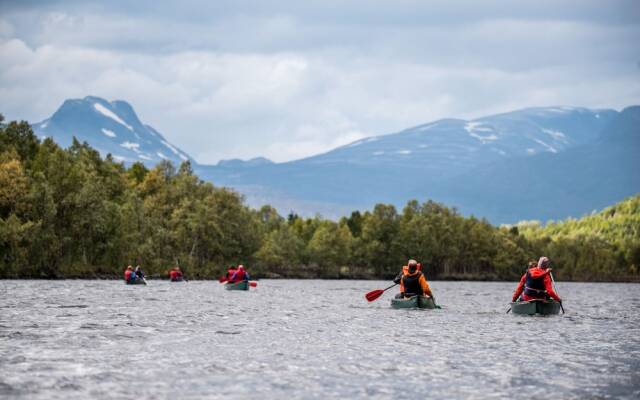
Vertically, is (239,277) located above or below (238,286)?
above

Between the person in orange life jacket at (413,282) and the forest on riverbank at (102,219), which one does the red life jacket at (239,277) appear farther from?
the person in orange life jacket at (413,282)

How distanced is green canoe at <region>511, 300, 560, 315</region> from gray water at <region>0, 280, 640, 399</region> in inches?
30.8

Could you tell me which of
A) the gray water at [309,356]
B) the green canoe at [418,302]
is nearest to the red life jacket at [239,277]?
the green canoe at [418,302]

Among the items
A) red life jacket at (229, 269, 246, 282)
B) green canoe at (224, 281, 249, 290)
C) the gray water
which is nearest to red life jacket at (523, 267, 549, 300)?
the gray water

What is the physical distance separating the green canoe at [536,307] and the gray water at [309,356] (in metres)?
0.78

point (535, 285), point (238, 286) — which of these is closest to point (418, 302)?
point (535, 285)

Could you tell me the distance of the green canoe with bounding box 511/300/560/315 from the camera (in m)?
49.7

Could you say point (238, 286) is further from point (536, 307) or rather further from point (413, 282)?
point (536, 307)

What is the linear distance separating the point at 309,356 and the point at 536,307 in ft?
77.1

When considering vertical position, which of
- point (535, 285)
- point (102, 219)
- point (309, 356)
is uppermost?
point (102, 219)

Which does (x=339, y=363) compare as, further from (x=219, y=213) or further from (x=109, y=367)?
(x=219, y=213)

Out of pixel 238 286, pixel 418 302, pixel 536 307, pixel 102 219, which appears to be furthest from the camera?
pixel 102 219

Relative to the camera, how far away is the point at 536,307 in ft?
164

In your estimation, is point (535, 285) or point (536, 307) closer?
point (536, 307)
